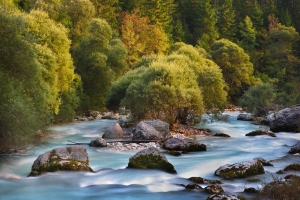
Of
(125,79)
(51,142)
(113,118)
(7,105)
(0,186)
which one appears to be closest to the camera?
(0,186)

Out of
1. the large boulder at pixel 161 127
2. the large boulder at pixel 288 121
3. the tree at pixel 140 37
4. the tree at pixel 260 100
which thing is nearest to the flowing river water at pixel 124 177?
the large boulder at pixel 161 127

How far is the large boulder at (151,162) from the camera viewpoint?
676 inches

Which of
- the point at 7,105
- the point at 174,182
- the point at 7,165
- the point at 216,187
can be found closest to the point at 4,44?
the point at 7,105

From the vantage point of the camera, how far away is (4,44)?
709 inches

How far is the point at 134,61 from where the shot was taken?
57562 millimetres

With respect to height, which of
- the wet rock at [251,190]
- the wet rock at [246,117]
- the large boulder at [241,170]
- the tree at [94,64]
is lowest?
the wet rock at [251,190]

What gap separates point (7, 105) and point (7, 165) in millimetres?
3557

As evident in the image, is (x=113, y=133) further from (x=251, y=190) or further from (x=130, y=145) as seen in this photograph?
(x=251, y=190)

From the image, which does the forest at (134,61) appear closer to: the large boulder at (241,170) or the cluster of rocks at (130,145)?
the cluster of rocks at (130,145)

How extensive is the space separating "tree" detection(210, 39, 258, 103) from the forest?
18 centimetres

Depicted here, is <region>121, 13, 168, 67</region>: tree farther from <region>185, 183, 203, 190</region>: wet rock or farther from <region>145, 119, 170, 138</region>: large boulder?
<region>185, 183, 203, 190</region>: wet rock

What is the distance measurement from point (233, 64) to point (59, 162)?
51.9 metres

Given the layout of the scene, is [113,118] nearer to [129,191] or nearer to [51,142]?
[51,142]

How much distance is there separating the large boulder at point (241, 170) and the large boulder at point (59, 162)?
633 cm
